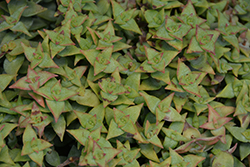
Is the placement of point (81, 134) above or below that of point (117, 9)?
below

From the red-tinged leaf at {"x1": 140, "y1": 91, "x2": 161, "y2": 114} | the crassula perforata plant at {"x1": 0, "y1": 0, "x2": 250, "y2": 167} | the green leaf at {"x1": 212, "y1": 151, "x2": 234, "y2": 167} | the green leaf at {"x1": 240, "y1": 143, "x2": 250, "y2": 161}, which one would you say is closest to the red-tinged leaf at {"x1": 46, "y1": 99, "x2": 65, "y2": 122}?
the crassula perforata plant at {"x1": 0, "y1": 0, "x2": 250, "y2": 167}

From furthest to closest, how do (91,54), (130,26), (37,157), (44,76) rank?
1. (130,26)
2. (91,54)
3. (44,76)
4. (37,157)

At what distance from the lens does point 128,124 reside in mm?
1539

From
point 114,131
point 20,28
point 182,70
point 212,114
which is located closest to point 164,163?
point 114,131

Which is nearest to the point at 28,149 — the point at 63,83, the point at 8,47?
the point at 63,83

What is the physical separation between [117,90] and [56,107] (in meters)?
0.38

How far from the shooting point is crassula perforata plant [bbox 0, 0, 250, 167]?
5.01 feet

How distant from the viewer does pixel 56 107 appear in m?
1.52

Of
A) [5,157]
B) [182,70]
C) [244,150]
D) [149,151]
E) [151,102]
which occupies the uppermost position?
[182,70]

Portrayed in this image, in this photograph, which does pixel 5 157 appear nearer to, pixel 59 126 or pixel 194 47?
pixel 59 126

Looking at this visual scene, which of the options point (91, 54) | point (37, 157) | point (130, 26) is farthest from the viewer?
point (130, 26)

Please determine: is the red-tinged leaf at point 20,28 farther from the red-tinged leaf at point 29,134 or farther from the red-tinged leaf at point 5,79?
the red-tinged leaf at point 29,134

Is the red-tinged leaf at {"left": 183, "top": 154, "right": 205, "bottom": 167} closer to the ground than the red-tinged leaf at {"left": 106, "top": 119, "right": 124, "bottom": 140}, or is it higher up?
closer to the ground

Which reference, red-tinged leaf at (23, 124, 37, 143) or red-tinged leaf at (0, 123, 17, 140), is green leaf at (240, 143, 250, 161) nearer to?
red-tinged leaf at (23, 124, 37, 143)
